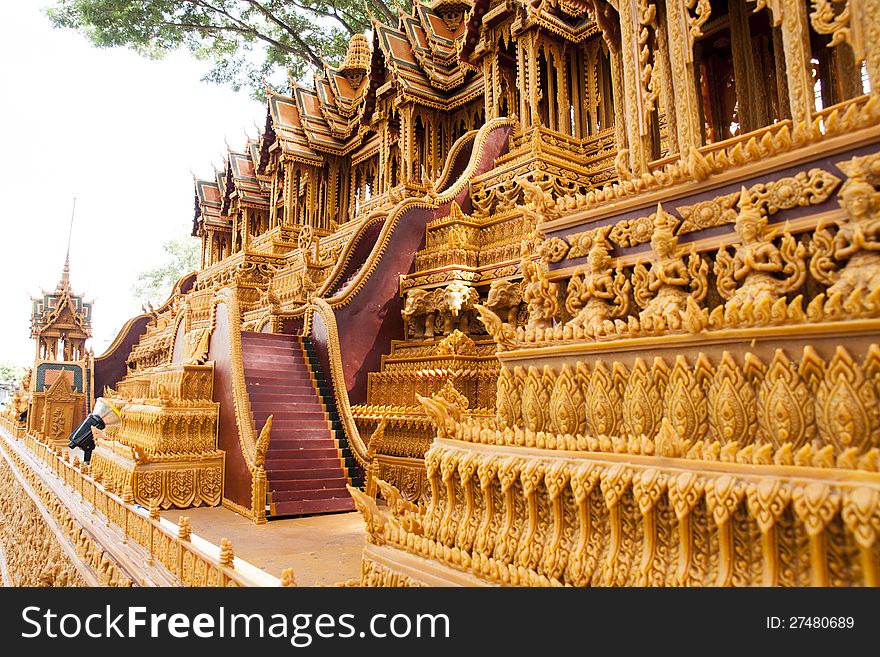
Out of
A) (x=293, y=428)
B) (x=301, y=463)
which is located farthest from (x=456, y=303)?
(x=301, y=463)

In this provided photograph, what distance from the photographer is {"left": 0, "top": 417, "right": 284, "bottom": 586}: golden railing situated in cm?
395

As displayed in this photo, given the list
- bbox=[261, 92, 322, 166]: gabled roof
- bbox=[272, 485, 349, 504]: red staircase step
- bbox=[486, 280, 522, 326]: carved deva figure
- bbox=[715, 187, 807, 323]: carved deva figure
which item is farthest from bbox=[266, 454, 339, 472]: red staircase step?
bbox=[261, 92, 322, 166]: gabled roof

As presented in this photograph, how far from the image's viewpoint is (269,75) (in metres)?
30.0

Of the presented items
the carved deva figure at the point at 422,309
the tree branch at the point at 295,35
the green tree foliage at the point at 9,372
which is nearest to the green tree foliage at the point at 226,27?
the tree branch at the point at 295,35

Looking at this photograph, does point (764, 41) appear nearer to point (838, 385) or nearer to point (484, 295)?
point (838, 385)

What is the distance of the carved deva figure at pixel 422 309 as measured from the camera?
36.0 feet

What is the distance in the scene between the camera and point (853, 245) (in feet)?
8.83

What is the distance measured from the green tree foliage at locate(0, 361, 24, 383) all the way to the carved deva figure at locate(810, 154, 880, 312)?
79.2 m

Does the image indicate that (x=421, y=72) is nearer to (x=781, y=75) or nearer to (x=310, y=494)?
(x=310, y=494)

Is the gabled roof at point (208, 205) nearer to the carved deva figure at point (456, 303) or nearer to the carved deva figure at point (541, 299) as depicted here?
the carved deva figure at point (456, 303)

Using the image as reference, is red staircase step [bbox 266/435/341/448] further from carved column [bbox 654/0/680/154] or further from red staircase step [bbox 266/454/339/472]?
carved column [bbox 654/0/680/154]

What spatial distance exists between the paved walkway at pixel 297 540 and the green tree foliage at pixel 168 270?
43168 mm
